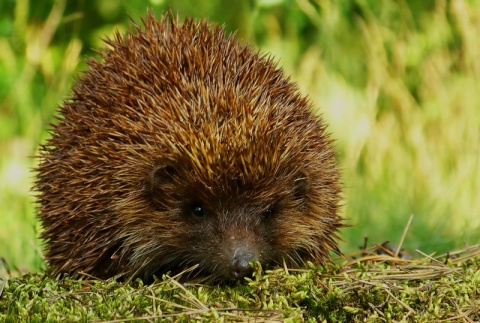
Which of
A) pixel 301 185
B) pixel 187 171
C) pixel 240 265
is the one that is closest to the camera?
pixel 240 265

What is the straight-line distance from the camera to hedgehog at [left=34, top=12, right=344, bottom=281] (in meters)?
4.70

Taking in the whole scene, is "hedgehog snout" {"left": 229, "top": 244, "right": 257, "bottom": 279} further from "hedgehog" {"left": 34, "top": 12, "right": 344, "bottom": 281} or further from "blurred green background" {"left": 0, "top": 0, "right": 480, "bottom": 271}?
"blurred green background" {"left": 0, "top": 0, "right": 480, "bottom": 271}

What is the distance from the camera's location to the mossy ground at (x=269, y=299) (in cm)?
411

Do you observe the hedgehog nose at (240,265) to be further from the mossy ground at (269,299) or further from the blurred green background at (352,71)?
the blurred green background at (352,71)

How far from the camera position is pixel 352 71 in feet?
33.5

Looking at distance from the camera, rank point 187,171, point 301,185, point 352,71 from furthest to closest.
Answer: point 352,71, point 301,185, point 187,171

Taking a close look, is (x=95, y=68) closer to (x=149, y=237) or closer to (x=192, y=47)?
(x=192, y=47)

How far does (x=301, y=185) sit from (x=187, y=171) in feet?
2.50

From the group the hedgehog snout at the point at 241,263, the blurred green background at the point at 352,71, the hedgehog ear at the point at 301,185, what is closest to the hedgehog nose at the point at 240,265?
the hedgehog snout at the point at 241,263

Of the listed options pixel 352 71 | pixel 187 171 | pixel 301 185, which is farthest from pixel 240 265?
pixel 352 71

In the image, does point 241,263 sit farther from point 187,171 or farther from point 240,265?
point 187,171

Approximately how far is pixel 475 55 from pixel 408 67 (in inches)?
38.6

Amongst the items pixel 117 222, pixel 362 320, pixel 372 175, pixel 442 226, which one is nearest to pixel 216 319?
pixel 362 320

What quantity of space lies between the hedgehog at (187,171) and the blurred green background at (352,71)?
150 inches
